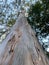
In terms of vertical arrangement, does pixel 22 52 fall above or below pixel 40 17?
above

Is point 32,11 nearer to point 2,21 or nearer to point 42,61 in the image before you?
point 2,21

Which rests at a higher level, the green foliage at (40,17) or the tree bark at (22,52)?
the tree bark at (22,52)

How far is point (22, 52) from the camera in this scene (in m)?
1.92

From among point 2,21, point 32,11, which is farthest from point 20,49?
point 2,21

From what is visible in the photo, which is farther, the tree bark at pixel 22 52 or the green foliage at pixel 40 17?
the green foliage at pixel 40 17

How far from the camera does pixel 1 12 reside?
14.5 feet

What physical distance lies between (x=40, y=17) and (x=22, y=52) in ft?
6.37

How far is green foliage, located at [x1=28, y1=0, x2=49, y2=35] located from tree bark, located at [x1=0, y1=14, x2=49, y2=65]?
129 centimetres

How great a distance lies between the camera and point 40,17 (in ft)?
12.4

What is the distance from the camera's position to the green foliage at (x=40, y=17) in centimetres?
374

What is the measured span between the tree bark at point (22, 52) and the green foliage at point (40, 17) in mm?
1290

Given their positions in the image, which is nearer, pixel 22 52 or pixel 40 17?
pixel 22 52

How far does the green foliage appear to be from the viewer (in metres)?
3.74

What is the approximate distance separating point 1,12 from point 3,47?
2342 millimetres
